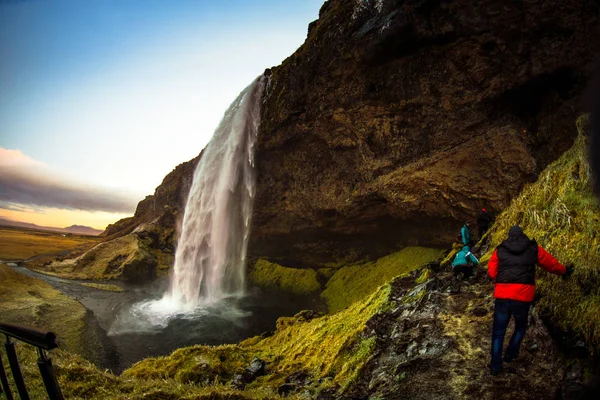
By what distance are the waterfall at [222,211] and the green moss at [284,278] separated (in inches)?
60.9

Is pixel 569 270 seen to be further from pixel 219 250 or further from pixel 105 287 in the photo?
pixel 105 287

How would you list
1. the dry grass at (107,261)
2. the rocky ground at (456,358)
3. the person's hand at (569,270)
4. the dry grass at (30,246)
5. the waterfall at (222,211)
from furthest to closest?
the dry grass at (30,246) < the dry grass at (107,261) < the waterfall at (222,211) < the person's hand at (569,270) < the rocky ground at (456,358)

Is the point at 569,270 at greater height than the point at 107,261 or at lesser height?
greater

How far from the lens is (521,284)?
187 inches

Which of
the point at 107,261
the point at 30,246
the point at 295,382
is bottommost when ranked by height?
the point at 30,246

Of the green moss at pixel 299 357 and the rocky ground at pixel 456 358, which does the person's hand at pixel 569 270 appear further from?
the green moss at pixel 299 357

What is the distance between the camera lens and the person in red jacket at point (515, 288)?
4.75 m

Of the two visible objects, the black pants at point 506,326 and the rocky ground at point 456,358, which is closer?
the rocky ground at point 456,358

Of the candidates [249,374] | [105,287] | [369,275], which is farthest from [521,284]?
[105,287]

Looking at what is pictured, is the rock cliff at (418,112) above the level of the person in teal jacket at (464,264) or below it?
above

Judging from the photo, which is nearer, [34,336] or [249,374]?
[34,336]

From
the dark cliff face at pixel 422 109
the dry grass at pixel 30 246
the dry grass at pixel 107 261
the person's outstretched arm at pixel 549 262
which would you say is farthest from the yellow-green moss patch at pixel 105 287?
the dry grass at pixel 30 246

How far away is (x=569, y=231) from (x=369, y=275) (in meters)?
14.5

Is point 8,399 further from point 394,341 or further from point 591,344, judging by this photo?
point 591,344
